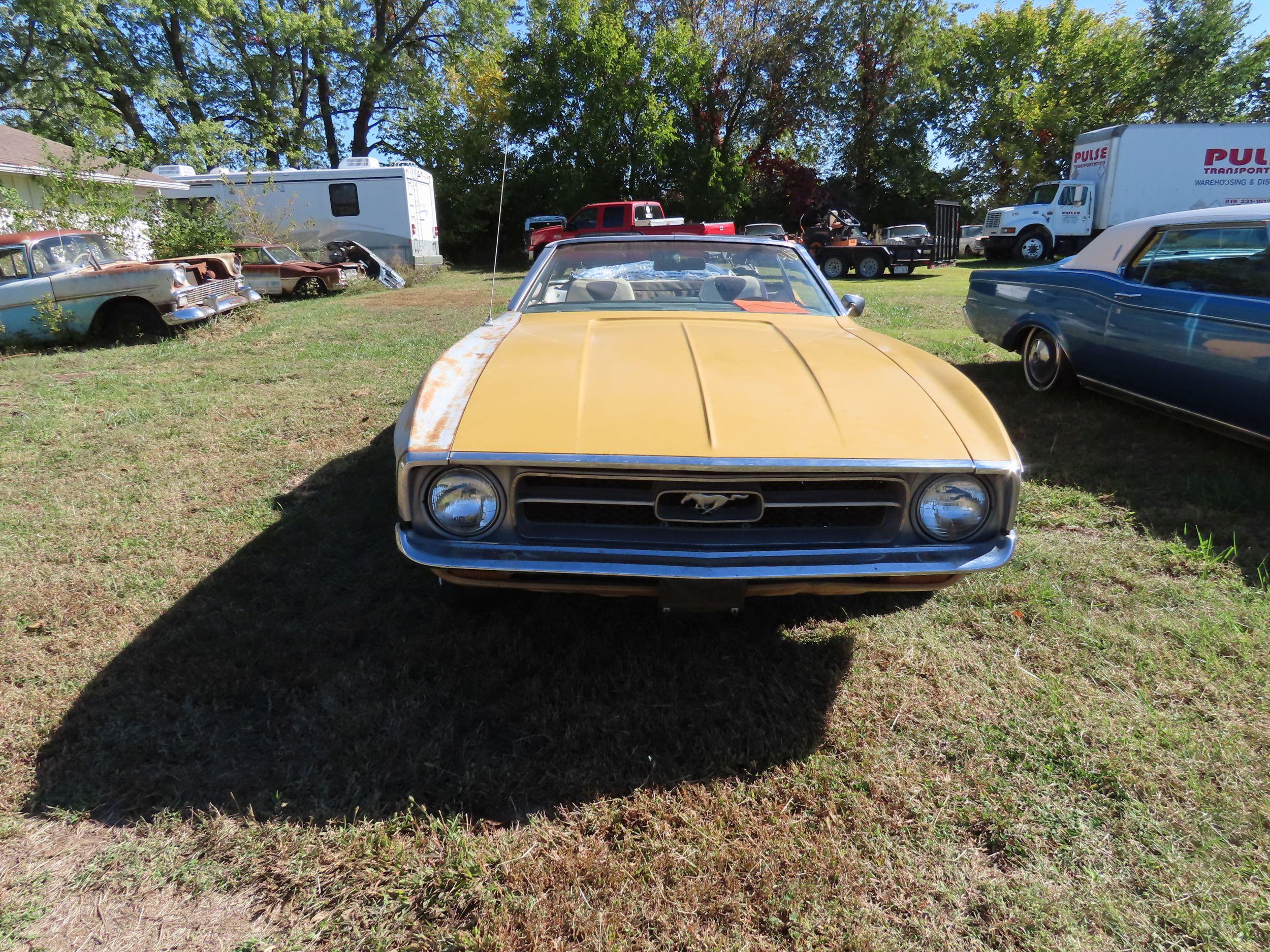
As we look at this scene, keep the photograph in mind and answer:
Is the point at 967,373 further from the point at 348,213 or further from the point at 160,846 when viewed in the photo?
the point at 348,213

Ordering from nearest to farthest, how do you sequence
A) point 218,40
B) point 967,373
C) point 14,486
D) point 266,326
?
point 14,486 → point 967,373 → point 266,326 → point 218,40

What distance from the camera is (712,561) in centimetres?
195

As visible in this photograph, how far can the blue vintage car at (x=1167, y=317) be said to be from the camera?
12.2ft

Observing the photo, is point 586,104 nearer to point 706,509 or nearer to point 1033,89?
point 1033,89

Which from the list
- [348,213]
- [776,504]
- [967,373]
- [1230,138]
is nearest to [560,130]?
[348,213]

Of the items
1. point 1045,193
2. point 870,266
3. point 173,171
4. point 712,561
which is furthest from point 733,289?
point 1045,193

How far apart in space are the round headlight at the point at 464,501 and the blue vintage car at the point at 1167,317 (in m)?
3.81

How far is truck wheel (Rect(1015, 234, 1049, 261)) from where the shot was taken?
2031 cm

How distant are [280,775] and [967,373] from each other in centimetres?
598

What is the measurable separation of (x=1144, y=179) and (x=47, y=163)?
79.8ft

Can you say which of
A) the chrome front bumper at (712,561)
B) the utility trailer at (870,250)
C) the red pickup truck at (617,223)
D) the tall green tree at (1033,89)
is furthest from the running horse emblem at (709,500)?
the tall green tree at (1033,89)

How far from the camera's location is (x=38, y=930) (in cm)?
160

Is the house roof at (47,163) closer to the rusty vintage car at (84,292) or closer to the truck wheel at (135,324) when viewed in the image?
the rusty vintage car at (84,292)

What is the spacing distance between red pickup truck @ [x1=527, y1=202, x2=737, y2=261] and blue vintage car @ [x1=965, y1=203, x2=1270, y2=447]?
1232 cm
